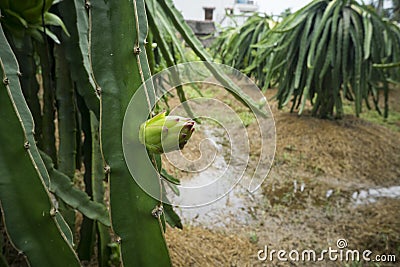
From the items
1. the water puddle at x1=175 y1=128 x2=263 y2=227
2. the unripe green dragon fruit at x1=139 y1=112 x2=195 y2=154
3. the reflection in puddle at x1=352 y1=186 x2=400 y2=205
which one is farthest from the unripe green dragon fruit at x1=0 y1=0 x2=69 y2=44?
the reflection in puddle at x1=352 y1=186 x2=400 y2=205

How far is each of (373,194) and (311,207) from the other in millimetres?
236

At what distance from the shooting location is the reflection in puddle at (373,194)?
3.57 ft

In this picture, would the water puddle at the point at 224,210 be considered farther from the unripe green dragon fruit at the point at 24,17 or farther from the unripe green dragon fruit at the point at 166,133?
the unripe green dragon fruit at the point at 166,133

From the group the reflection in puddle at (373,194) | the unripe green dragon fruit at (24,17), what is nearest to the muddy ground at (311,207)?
the reflection in puddle at (373,194)

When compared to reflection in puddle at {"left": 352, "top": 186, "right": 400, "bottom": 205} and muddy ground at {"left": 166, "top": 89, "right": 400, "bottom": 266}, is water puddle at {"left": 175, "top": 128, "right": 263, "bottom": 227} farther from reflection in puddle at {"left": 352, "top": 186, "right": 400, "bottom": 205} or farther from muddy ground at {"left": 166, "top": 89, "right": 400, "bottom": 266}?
reflection in puddle at {"left": 352, "top": 186, "right": 400, "bottom": 205}

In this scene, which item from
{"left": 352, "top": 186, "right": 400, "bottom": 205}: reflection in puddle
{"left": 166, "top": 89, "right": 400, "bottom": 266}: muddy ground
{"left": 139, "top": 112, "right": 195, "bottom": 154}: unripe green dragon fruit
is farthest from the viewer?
{"left": 352, "top": 186, "right": 400, "bottom": 205}: reflection in puddle

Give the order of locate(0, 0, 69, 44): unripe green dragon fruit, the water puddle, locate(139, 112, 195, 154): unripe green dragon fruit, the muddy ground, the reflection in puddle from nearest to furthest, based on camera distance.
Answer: locate(139, 112, 195, 154): unripe green dragon fruit, locate(0, 0, 69, 44): unripe green dragon fruit, the muddy ground, the water puddle, the reflection in puddle

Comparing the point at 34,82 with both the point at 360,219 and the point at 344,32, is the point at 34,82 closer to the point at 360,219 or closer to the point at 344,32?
the point at 360,219

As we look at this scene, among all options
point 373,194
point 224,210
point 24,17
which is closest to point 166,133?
point 24,17

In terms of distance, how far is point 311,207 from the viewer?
105 cm

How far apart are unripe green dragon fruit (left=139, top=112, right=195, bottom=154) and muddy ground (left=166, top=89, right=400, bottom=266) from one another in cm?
51

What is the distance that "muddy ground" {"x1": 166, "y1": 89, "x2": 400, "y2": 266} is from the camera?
805 millimetres

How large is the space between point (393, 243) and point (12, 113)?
0.84 metres

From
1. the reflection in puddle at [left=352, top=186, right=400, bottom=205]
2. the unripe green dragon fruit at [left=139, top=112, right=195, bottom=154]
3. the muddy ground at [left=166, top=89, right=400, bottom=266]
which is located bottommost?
the reflection in puddle at [left=352, top=186, right=400, bottom=205]
